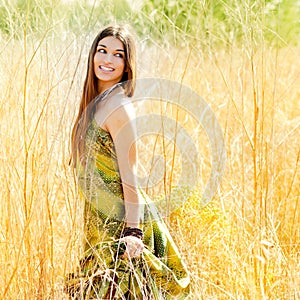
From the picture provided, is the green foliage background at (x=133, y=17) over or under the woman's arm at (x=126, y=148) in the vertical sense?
over

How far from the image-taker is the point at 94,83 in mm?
1936

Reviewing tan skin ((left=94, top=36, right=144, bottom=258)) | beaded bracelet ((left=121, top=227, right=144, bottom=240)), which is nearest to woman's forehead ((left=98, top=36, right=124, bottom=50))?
tan skin ((left=94, top=36, right=144, bottom=258))

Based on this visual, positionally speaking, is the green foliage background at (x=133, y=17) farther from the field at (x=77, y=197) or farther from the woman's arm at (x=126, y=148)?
the woman's arm at (x=126, y=148)

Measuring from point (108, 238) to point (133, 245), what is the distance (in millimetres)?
118

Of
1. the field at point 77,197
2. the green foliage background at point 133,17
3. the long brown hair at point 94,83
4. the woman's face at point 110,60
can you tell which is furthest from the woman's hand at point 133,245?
the green foliage background at point 133,17

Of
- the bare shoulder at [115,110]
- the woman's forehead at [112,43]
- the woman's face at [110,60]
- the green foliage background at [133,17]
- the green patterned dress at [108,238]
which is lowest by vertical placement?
the green patterned dress at [108,238]

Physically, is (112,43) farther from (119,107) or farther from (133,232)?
(133,232)

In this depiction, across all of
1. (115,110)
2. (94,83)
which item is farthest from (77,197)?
(94,83)

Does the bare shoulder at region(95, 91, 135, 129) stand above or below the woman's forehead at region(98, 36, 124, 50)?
below

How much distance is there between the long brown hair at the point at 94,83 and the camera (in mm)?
1885

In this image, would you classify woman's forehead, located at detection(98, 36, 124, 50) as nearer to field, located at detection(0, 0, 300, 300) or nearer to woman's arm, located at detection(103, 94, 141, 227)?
field, located at detection(0, 0, 300, 300)

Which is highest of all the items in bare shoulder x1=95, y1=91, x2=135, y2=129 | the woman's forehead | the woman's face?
the woman's forehead

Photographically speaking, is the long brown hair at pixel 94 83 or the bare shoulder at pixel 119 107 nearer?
the bare shoulder at pixel 119 107

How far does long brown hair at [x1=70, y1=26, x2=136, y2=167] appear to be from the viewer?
1885 mm
